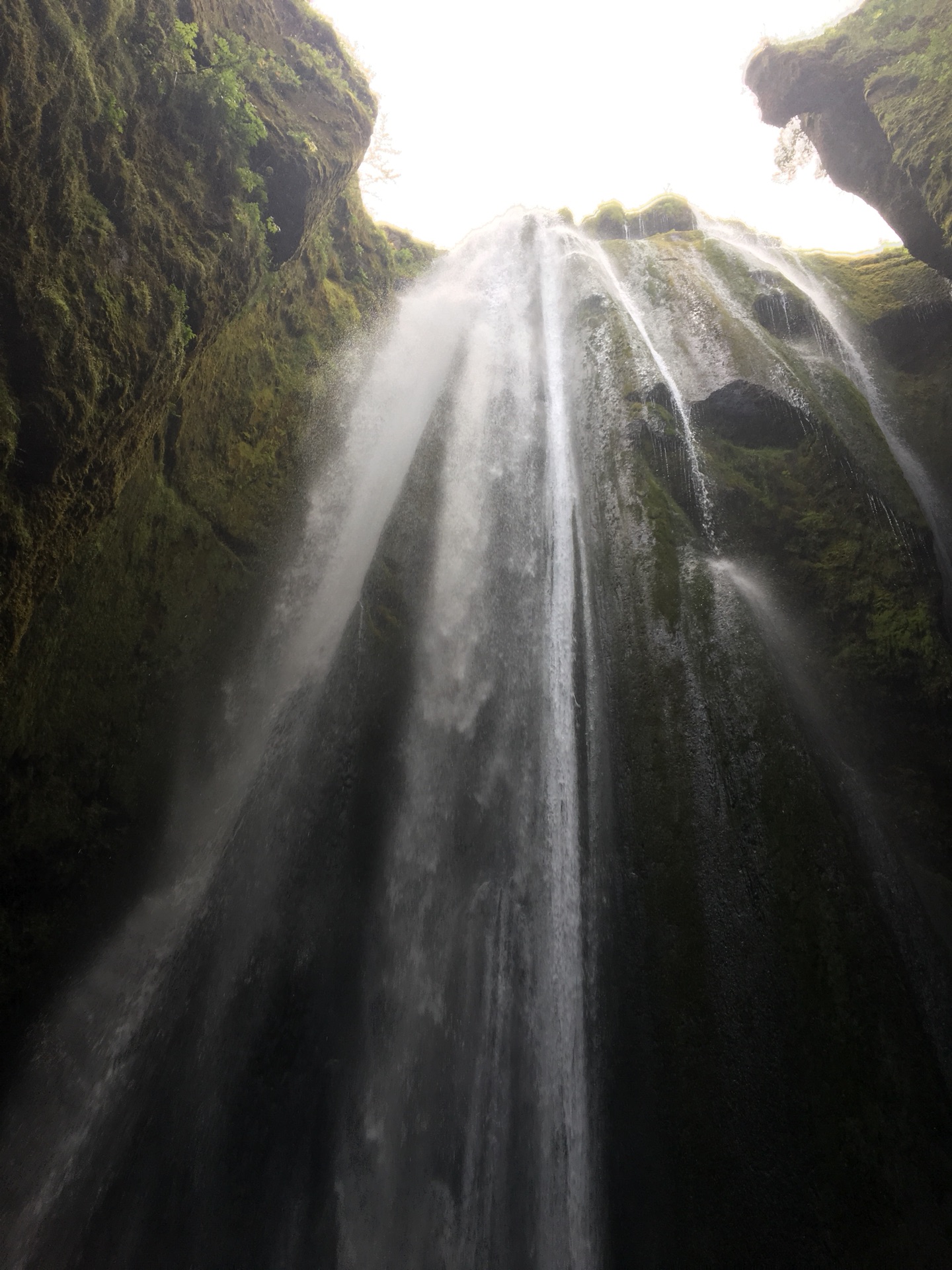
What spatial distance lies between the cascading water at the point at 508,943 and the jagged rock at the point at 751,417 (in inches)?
2.4

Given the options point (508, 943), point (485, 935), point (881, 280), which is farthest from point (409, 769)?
point (881, 280)

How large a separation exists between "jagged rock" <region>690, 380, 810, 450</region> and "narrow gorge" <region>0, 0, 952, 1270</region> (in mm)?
60

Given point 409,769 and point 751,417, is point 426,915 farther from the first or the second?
point 751,417

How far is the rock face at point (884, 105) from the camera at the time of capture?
9.53 m

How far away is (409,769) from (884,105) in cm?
1379

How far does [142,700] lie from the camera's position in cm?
704

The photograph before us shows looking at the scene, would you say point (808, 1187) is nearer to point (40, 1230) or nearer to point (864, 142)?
point (40, 1230)

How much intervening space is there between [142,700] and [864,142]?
16.3 meters

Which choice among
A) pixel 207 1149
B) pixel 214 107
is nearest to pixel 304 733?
pixel 207 1149

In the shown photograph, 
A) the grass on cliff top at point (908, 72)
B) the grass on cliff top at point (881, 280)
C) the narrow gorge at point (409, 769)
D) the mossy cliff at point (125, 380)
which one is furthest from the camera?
the grass on cliff top at point (881, 280)

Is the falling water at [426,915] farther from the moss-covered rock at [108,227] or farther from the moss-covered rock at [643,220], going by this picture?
the moss-covered rock at [643,220]

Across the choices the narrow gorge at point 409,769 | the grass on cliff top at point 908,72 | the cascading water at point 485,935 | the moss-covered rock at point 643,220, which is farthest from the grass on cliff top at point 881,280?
the cascading water at point 485,935

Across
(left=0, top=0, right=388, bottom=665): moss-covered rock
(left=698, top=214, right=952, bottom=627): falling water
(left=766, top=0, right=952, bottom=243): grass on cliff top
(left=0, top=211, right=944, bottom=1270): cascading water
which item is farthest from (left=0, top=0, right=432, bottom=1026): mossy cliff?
(left=698, top=214, right=952, bottom=627): falling water

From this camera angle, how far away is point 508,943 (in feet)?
20.4
